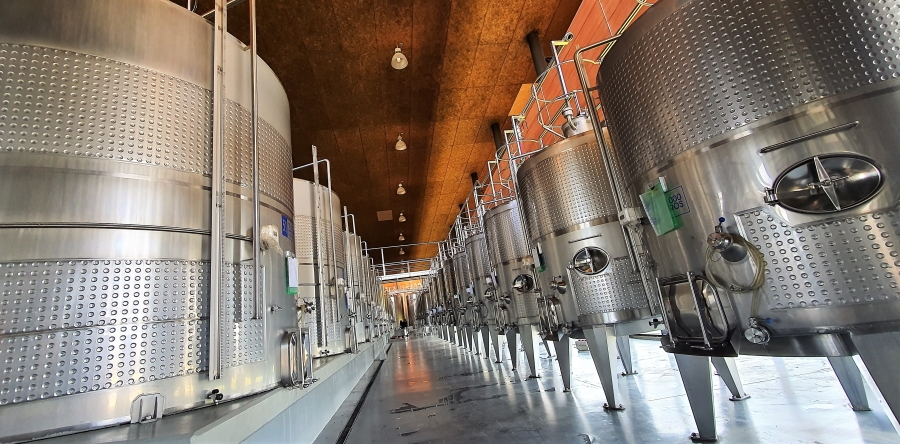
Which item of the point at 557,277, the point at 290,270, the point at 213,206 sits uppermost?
the point at 213,206

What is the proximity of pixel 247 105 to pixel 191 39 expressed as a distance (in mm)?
600

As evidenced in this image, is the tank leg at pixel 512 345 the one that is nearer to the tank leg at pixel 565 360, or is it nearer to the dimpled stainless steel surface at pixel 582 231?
the tank leg at pixel 565 360

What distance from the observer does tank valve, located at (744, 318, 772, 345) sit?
1.86 meters

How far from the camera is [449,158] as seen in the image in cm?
1245

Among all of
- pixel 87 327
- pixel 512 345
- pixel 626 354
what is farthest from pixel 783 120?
pixel 512 345

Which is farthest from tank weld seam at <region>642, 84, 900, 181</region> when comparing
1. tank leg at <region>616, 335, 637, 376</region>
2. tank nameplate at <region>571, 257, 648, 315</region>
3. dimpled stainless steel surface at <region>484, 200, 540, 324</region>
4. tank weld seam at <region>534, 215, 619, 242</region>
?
dimpled stainless steel surface at <region>484, 200, 540, 324</region>

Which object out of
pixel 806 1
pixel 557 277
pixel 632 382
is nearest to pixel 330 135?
pixel 557 277

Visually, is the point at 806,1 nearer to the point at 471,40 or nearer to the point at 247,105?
the point at 247,105

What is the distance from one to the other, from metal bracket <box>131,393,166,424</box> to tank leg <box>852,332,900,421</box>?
3.48 metres

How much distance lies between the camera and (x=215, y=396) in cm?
254

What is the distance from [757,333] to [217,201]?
3.33 m

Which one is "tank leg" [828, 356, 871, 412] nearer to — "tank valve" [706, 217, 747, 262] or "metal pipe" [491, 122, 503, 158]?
"tank valve" [706, 217, 747, 262]

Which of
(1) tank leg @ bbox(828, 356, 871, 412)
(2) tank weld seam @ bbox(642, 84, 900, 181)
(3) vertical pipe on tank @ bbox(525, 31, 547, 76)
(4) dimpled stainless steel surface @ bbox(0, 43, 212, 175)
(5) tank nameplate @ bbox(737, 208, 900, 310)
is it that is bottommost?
(1) tank leg @ bbox(828, 356, 871, 412)

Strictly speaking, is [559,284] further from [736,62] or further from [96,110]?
[96,110]
